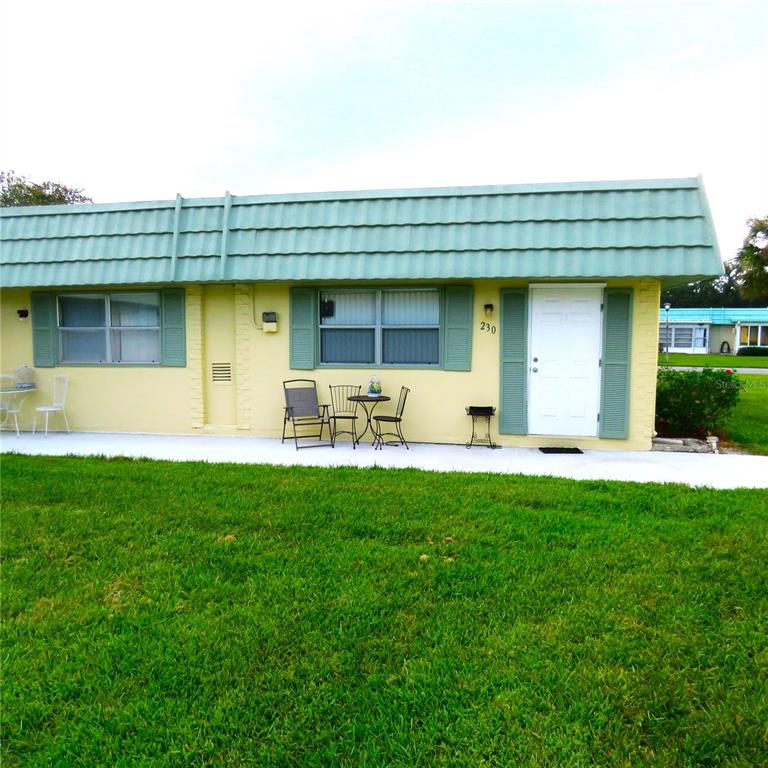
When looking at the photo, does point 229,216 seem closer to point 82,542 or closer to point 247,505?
point 247,505

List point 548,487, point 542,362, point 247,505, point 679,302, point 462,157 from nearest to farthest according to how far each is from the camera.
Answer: point 247,505 → point 548,487 → point 542,362 → point 462,157 → point 679,302

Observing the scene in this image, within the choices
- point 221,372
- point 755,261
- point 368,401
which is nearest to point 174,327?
point 221,372

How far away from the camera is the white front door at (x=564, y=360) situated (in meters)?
7.05

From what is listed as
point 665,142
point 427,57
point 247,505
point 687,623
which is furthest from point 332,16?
point 687,623

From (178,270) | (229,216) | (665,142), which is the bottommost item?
(178,270)

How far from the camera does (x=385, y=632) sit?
2.71m

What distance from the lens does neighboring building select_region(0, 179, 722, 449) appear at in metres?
6.72

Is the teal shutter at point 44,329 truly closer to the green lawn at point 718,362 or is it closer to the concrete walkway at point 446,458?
the concrete walkway at point 446,458

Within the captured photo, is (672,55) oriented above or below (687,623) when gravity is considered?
above

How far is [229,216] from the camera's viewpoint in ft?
25.0

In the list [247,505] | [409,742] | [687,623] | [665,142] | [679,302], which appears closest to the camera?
[409,742]

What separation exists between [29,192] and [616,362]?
86.7 ft

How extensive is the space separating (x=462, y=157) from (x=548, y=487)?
37.5ft

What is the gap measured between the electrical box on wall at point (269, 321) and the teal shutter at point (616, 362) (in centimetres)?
446
